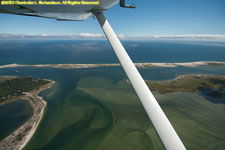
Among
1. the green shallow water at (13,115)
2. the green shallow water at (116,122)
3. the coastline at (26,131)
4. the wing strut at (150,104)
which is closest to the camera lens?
the wing strut at (150,104)

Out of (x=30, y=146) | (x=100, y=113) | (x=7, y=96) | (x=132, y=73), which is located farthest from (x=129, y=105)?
(x=7, y=96)

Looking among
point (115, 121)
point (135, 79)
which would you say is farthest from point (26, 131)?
point (135, 79)

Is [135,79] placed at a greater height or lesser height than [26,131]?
greater

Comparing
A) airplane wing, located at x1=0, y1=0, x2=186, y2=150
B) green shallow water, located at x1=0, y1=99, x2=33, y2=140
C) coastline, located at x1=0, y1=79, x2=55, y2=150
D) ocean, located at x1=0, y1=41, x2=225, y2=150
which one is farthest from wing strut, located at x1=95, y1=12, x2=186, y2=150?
green shallow water, located at x1=0, y1=99, x2=33, y2=140

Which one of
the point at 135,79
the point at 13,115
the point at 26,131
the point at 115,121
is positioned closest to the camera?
the point at 135,79

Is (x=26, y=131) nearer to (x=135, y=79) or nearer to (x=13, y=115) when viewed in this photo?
(x=13, y=115)

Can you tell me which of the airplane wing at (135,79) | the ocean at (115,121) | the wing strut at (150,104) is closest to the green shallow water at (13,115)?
the ocean at (115,121)

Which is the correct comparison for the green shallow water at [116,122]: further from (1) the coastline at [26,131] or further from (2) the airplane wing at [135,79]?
(2) the airplane wing at [135,79]

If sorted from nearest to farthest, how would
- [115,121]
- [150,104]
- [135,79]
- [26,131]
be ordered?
[150,104] < [135,79] < [26,131] < [115,121]

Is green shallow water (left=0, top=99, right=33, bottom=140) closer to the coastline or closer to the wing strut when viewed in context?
the coastline

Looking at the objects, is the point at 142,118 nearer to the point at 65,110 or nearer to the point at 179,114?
the point at 179,114
